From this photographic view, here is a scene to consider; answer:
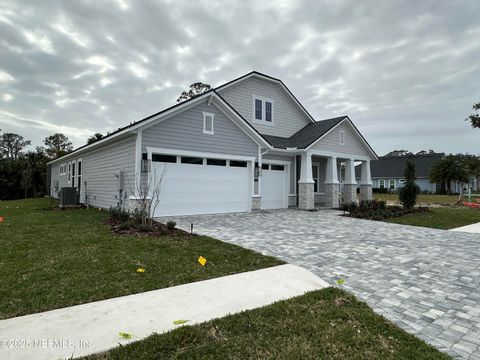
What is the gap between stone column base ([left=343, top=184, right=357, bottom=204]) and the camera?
18.0m

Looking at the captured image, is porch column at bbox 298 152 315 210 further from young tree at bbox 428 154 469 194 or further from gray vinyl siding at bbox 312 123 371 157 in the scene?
young tree at bbox 428 154 469 194

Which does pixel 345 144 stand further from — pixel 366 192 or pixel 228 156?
pixel 228 156

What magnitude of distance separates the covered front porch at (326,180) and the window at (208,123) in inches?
222

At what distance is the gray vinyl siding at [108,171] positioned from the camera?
11109 mm

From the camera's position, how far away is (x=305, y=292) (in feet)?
12.9

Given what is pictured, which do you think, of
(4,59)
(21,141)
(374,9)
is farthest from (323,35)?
(21,141)

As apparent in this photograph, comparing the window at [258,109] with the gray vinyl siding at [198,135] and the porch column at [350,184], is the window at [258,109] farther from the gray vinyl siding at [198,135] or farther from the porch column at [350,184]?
the porch column at [350,184]

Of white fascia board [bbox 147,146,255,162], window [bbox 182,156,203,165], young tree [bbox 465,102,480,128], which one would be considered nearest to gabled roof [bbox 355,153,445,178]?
young tree [bbox 465,102,480,128]

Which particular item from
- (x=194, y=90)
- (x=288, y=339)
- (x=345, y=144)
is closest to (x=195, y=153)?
(x=288, y=339)

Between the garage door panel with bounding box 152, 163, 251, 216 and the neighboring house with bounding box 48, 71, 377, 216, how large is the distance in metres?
0.04

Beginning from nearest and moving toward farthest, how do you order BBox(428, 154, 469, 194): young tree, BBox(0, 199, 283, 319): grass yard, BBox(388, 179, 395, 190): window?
BBox(0, 199, 283, 319): grass yard < BBox(428, 154, 469, 194): young tree < BBox(388, 179, 395, 190): window

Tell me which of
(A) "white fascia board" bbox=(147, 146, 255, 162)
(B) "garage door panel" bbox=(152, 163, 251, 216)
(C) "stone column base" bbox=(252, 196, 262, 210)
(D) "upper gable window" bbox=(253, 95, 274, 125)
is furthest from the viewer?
(D) "upper gable window" bbox=(253, 95, 274, 125)

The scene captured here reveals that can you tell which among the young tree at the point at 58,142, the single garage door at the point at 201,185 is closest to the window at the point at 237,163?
the single garage door at the point at 201,185

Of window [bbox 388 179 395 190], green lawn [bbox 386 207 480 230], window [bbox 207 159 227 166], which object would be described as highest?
window [bbox 207 159 227 166]
